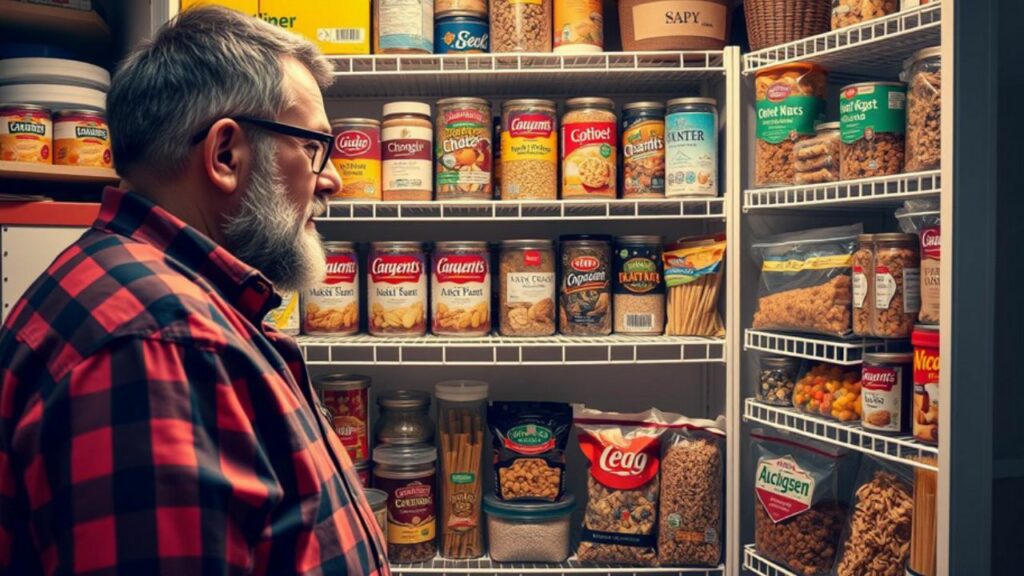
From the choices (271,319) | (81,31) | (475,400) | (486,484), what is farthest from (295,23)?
(486,484)

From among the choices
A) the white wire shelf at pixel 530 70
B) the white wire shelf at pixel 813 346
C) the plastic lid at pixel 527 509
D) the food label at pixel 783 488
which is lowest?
the plastic lid at pixel 527 509

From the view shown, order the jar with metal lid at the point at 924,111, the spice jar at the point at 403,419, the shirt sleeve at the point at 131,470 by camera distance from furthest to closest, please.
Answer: the spice jar at the point at 403,419 → the jar with metal lid at the point at 924,111 → the shirt sleeve at the point at 131,470

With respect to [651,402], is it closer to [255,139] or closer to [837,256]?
[837,256]

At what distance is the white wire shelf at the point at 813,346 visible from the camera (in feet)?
5.18

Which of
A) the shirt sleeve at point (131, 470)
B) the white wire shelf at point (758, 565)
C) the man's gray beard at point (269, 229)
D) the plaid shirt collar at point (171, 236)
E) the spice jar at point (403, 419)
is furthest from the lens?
the spice jar at point (403, 419)

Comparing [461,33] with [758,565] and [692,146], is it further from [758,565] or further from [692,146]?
[758,565]

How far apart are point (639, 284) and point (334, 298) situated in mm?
684

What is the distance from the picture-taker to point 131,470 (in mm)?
Answer: 673

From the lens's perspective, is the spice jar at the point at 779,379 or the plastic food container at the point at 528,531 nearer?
the spice jar at the point at 779,379

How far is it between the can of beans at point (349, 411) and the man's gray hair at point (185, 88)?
1.05 meters

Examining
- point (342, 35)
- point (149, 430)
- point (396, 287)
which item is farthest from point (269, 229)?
point (342, 35)

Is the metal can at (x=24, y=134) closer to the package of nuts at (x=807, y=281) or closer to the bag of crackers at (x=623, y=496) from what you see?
the bag of crackers at (x=623, y=496)

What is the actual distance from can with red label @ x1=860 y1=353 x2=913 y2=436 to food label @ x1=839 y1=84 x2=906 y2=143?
398 mm

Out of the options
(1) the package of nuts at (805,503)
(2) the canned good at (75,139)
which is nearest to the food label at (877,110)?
(1) the package of nuts at (805,503)
